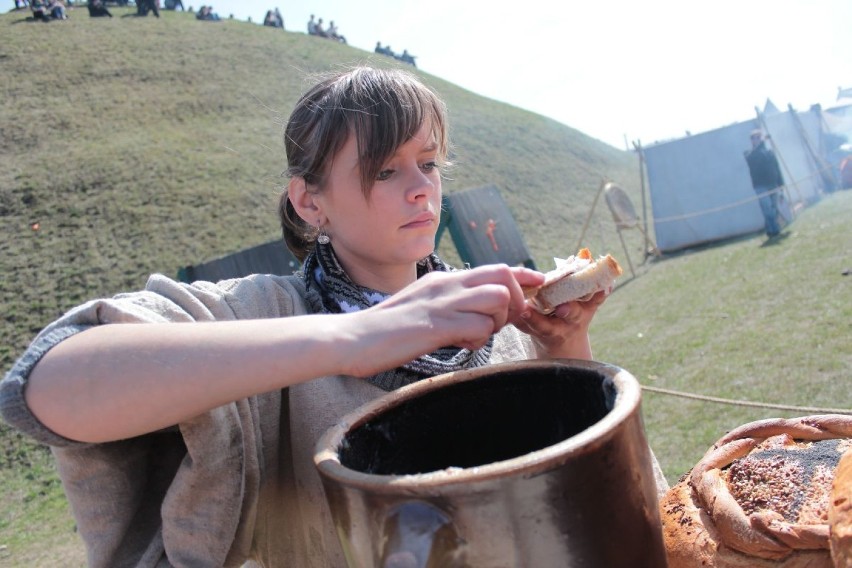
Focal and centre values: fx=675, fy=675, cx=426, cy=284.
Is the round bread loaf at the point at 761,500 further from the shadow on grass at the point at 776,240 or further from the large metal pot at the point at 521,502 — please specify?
the shadow on grass at the point at 776,240

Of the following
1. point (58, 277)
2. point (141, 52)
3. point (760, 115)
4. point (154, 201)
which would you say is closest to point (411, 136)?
point (58, 277)

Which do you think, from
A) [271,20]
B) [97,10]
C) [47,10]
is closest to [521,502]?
[47,10]

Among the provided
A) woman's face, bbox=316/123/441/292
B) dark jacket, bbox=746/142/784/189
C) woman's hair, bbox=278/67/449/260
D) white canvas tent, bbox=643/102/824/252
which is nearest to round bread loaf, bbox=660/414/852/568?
woman's face, bbox=316/123/441/292

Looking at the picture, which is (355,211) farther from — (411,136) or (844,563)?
(844,563)

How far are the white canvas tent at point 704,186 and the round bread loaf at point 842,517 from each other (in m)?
13.3

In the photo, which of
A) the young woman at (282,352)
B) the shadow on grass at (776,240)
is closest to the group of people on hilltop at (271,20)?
the shadow on grass at (776,240)

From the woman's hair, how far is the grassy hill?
30cm

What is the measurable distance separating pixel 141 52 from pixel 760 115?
22959 mm

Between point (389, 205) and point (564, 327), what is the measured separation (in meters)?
0.37

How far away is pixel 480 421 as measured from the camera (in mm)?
922

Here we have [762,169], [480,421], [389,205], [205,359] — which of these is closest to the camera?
[205,359]

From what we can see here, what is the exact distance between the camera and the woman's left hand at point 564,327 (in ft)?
3.64

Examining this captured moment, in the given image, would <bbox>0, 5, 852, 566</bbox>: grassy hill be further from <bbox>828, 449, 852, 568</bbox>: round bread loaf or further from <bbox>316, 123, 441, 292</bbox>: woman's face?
<bbox>828, 449, 852, 568</bbox>: round bread loaf

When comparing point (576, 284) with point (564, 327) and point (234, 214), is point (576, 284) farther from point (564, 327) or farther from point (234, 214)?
point (234, 214)
